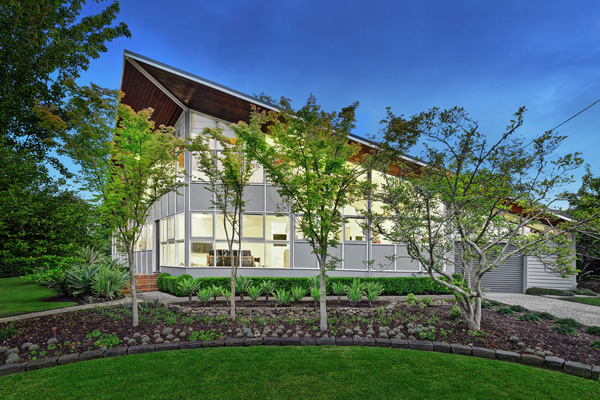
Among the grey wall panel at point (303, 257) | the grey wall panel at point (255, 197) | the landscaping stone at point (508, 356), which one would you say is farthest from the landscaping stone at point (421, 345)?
the grey wall panel at point (255, 197)

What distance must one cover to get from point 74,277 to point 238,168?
22.8 ft

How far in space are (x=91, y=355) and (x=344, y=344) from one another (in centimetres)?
402

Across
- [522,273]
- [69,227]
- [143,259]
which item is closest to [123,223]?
[69,227]

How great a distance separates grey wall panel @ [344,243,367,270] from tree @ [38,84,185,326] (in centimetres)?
822

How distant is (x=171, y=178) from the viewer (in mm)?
6988

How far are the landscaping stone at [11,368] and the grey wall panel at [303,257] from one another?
8969 mm

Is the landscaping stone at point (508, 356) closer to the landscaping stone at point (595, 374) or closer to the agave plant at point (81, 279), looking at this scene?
the landscaping stone at point (595, 374)

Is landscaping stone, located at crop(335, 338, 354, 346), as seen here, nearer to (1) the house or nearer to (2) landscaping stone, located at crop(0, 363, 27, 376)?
(2) landscaping stone, located at crop(0, 363, 27, 376)

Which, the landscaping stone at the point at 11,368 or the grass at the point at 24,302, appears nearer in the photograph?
the landscaping stone at the point at 11,368

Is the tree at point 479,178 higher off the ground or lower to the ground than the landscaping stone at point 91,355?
higher

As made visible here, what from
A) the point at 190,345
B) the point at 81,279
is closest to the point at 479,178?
the point at 190,345

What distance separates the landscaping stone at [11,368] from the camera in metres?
4.39

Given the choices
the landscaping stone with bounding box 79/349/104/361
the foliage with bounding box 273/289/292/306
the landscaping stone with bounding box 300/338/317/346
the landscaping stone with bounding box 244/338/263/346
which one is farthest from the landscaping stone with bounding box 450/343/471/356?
the landscaping stone with bounding box 79/349/104/361

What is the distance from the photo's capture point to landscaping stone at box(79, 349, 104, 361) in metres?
4.81
